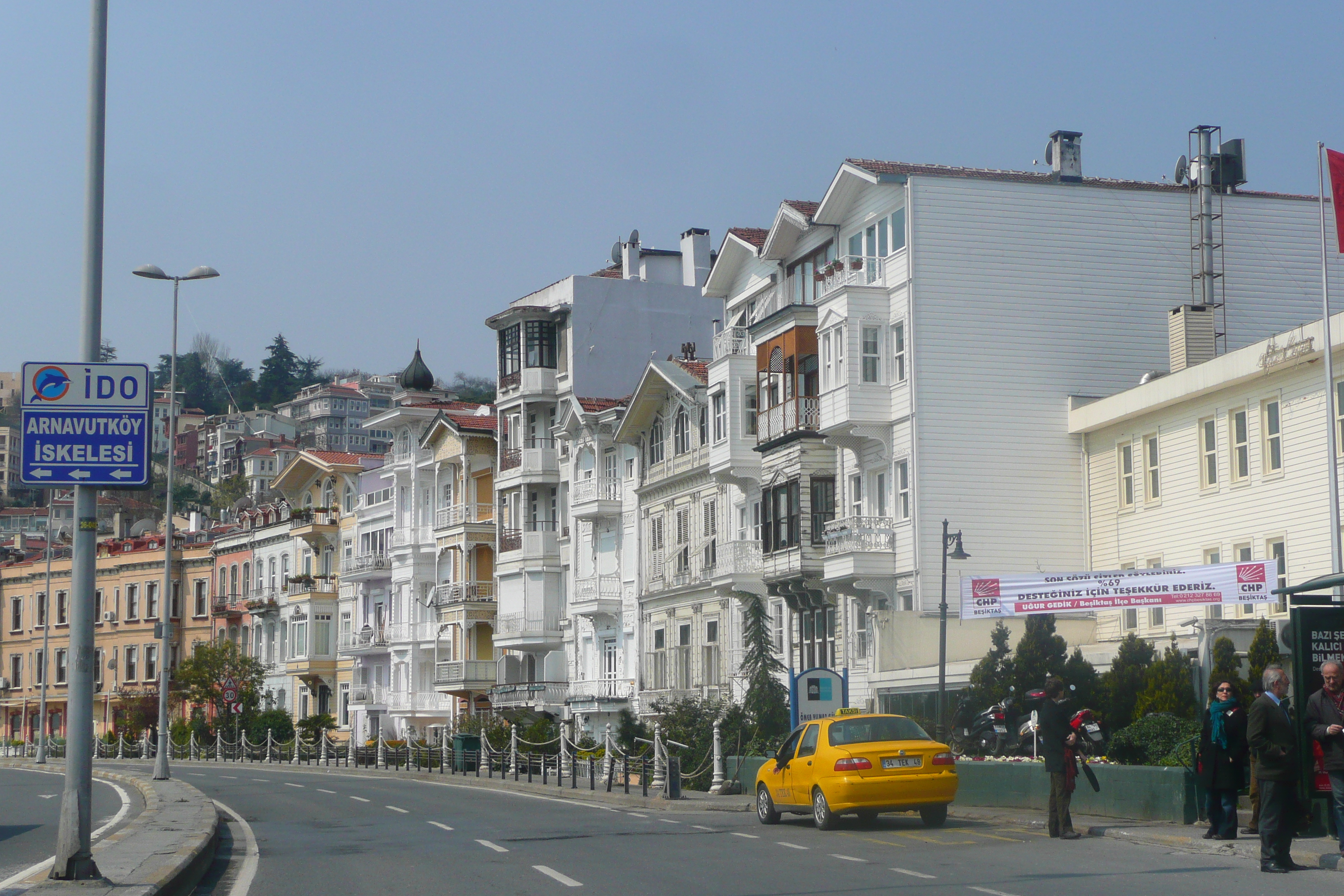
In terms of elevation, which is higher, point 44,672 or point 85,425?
point 85,425

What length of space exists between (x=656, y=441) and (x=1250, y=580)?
28111 mm

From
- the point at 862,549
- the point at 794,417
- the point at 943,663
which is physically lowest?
the point at 943,663

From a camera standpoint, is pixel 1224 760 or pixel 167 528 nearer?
pixel 1224 760

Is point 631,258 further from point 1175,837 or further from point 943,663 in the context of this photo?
point 1175,837

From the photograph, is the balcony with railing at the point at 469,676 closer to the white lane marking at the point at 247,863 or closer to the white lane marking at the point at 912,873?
the white lane marking at the point at 247,863

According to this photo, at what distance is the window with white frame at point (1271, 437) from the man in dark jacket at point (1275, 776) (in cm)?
Answer: 1805

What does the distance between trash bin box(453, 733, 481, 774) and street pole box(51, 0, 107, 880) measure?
33337mm

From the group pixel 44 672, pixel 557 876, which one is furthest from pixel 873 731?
pixel 44 672

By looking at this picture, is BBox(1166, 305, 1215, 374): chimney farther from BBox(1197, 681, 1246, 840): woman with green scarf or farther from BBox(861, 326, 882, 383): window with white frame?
BBox(1197, 681, 1246, 840): woman with green scarf

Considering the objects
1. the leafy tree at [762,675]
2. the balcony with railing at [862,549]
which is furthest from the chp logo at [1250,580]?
the balcony with railing at [862,549]

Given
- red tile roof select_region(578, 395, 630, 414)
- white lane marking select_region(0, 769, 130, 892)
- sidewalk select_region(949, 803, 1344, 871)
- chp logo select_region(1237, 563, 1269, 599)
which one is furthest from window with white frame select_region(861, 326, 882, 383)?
white lane marking select_region(0, 769, 130, 892)

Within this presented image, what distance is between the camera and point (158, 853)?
16.5 meters

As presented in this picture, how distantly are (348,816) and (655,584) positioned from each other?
80.1 feet

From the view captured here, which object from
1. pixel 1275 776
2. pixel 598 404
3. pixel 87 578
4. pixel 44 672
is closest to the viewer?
pixel 87 578
